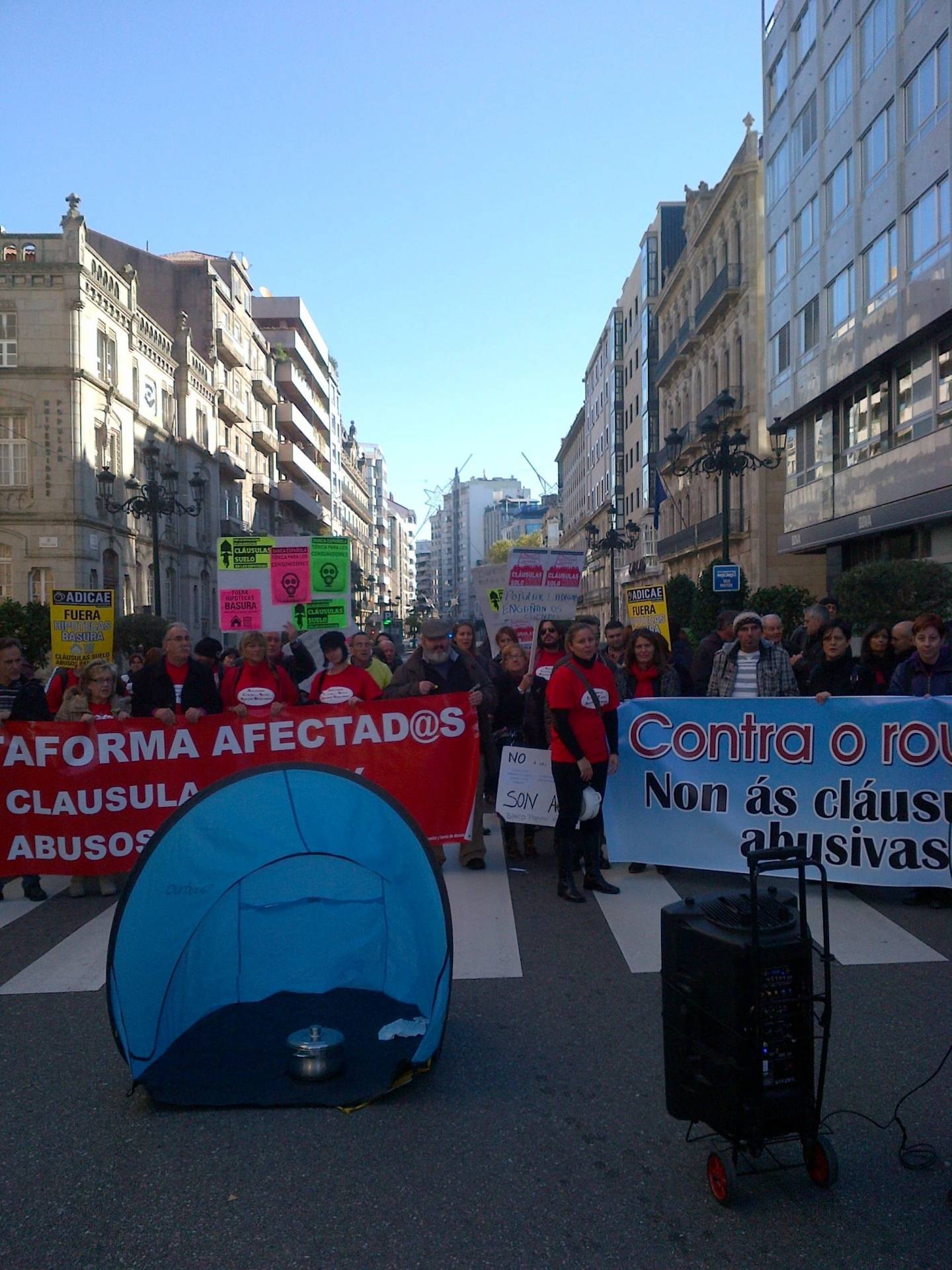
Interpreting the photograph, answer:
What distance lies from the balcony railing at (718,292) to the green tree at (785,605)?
21.2 metres

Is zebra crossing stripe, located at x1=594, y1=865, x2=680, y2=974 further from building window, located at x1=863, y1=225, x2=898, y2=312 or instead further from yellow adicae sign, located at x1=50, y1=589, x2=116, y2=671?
building window, located at x1=863, y1=225, x2=898, y2=312

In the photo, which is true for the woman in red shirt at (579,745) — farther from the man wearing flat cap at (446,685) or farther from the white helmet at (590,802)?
the man wearing flat cap at (446,685)

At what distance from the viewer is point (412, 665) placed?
860 centimetres

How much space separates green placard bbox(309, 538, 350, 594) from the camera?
549 inches

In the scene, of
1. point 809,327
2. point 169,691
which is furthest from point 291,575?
point 809,327

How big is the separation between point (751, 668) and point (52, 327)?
110 ft

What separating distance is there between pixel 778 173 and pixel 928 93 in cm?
1204

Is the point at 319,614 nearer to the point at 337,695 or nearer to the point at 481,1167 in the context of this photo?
the point at 337,695

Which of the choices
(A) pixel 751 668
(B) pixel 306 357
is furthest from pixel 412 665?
(B) pixel 306 357

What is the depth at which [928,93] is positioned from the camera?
2247 cm

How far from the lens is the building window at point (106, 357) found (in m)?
38.2

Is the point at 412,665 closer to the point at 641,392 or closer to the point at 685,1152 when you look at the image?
the point at 685,1152

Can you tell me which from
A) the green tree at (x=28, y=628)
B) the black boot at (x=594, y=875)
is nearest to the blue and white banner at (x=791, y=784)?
the black boot at (x=594, y=875)

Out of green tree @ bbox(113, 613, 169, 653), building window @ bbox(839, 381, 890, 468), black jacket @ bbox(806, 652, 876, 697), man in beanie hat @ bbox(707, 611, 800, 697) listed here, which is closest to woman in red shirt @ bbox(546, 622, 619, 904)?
man in beanie hat @ bbox(707, 611, 800, 697)
